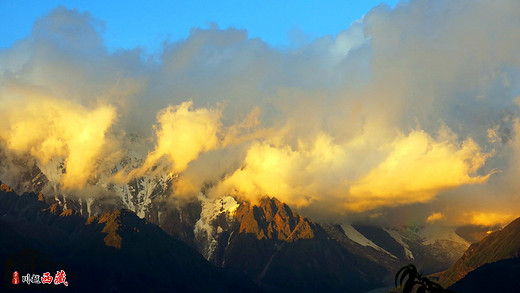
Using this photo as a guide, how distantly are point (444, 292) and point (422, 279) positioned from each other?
1943 millimetres

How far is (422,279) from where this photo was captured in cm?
4003

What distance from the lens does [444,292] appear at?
38.3 m
